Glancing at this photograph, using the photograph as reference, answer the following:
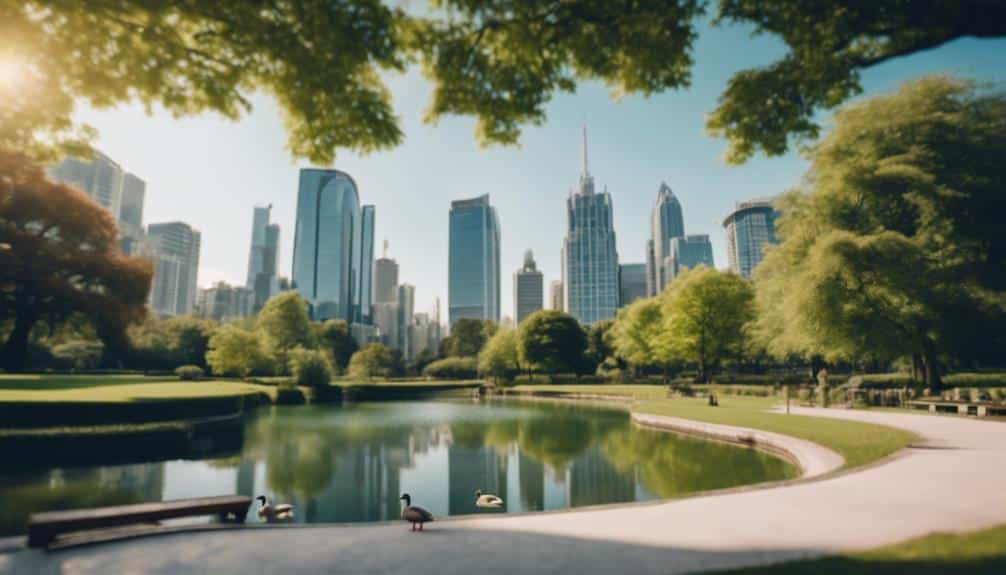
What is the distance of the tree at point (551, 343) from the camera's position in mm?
81312

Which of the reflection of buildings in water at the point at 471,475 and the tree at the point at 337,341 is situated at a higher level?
the tree at the point at 337,341

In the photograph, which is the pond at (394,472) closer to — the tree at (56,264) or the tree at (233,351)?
the tree at (56,264)

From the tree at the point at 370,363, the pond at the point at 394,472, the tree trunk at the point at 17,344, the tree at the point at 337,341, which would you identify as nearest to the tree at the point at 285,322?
the tree at the point at 370,363

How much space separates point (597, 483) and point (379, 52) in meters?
12.4

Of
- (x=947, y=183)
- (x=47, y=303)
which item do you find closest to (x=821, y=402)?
(x=947, y=183)

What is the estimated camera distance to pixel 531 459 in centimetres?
1830

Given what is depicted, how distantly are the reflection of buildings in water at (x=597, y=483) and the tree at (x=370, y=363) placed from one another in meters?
60.9

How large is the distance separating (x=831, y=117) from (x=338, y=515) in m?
35.3

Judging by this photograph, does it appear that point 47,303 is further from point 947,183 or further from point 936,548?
point 947,183

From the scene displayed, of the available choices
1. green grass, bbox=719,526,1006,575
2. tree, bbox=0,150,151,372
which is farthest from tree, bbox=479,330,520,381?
green grass, bbox=719,526,1006,575

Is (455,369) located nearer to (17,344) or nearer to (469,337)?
(469,337)

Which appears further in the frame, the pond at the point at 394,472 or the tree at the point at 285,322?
the tree at the point at 285,322

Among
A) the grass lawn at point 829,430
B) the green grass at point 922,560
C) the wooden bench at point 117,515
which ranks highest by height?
the green grass at point 922,560

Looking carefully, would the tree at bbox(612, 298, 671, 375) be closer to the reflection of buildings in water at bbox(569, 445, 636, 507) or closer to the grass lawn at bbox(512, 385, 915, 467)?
the grass lawn at bbox(512, 385, 915, 467)
